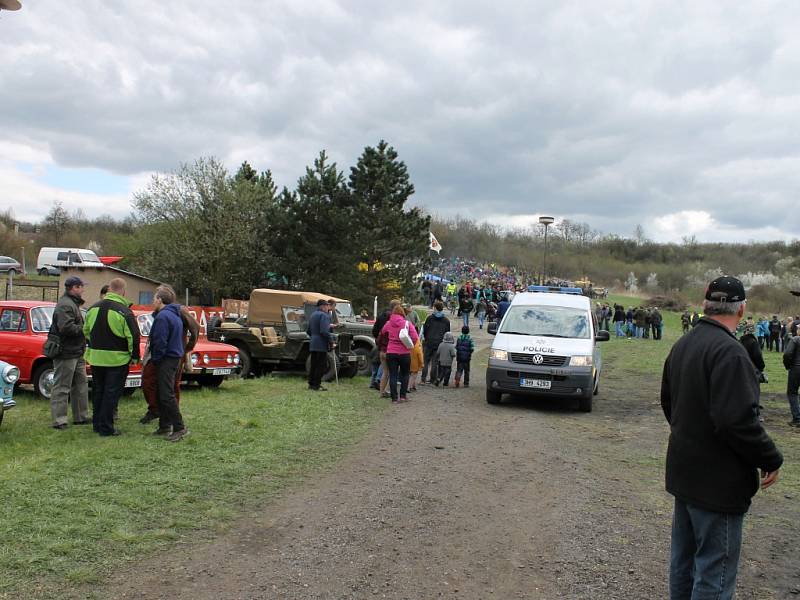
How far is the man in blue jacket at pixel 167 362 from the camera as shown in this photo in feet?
26.1

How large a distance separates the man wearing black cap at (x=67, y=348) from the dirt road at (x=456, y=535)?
365cm

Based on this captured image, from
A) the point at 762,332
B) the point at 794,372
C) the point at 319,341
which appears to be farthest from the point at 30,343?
the point at 762,332

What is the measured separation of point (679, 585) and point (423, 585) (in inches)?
61.1

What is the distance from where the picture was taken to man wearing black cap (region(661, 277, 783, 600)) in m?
3.10

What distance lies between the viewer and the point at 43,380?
34.7 feet

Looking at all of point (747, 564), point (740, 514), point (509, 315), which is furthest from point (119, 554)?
point (509, 315)

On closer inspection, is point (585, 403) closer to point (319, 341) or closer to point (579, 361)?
point (579, 361)

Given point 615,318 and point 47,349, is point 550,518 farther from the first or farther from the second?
point 615,318

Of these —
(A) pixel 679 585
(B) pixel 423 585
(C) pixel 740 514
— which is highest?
(C) pixel 740 514

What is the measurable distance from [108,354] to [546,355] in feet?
23.0

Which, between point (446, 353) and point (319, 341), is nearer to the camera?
point (319, 341)

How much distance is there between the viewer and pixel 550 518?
19.0 ft

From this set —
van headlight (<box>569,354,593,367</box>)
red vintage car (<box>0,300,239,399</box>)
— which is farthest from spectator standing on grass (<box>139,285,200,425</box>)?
van headlight (<box>569,354,593,367</box>)

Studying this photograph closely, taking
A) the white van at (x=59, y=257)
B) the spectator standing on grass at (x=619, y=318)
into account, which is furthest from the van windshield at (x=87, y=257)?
the spectator standing on grass at (x=619, y=318)
